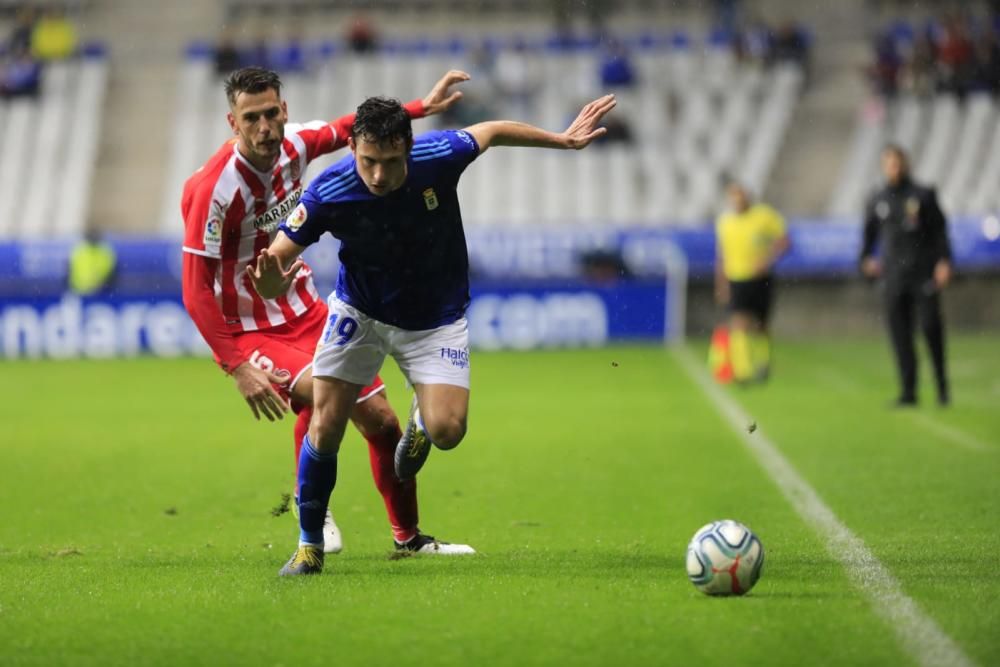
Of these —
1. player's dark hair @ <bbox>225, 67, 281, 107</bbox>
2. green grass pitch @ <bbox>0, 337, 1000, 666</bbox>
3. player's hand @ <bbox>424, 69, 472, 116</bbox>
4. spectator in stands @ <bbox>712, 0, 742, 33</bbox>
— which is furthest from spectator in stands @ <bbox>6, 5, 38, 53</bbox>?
player's dark hair @ <bbox>225, 67, 281, 107</bbox>

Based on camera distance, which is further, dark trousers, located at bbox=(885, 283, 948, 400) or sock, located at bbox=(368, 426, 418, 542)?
dark trousers, located at bbox=(885, 283, 948, 400)

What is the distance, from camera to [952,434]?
466 inches

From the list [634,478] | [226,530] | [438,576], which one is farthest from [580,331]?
[438,576]

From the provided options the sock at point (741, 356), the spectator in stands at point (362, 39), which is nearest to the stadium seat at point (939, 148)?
the spectator in stands at point (362, 39)

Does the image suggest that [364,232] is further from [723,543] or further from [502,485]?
[502,485]

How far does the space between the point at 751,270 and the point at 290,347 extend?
10345 mm

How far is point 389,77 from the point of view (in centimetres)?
2877

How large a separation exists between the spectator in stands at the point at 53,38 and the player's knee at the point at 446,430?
24960mm

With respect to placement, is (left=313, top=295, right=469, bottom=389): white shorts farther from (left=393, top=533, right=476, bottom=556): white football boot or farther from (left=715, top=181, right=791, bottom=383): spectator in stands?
(left=715, top=181, right=791, bottom=383): spectator in stands

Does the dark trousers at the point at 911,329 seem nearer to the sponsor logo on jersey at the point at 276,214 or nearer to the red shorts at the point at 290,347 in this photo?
the red shorts at the point at 290,347

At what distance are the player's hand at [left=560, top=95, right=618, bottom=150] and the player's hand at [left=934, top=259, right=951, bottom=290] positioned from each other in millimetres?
7688

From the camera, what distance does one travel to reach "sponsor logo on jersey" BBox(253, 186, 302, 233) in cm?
723

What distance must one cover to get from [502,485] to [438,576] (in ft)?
10.5

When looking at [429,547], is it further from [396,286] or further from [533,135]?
[533,135]
